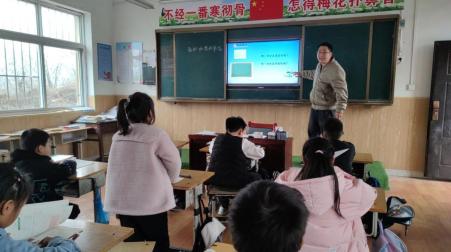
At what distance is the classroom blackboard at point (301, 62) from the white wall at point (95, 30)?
1.08 m

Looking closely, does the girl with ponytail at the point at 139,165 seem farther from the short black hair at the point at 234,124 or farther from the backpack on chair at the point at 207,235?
the short black hair at the point at 234,124

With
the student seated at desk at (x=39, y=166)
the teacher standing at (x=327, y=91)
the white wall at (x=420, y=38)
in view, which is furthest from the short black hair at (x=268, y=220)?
the white wall at (x=420, y=38)

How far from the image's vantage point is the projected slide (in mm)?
4879

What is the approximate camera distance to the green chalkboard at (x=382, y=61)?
4371 millimetres

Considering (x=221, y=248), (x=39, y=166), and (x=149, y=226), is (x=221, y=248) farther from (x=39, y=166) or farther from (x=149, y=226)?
(x=39, y=166)

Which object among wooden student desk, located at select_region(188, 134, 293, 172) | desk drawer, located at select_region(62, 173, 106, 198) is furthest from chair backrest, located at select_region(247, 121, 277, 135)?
desk drawer, located at select_region(62, 173, 106, 198)

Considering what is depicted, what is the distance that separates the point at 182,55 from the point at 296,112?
2142 millimetres

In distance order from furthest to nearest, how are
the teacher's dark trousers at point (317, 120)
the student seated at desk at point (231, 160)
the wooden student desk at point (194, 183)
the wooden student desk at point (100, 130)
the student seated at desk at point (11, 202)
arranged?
1. the wooden student desk at point (100, 130)
2. the teacher's dark trousers at point (317, 120)
3. the student seated at desk at point (231, 160)
4. the wooden student desk at point (194, 183)
5. the student seated at desk at point (11, 202)

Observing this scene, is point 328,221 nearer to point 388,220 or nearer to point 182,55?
point 388,220

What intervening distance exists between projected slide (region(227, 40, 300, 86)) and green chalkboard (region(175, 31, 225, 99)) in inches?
7.4

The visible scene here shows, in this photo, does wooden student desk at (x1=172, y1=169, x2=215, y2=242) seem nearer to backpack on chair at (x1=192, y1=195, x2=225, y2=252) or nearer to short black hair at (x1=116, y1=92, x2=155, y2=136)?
backpack on chair at (x1=192, y1=195, x2=225, y2=252)

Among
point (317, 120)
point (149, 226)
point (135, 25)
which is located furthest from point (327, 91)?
point (135, 25)

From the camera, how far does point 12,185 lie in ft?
3.22

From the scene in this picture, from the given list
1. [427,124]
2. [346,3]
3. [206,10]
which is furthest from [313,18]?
[427,124]
